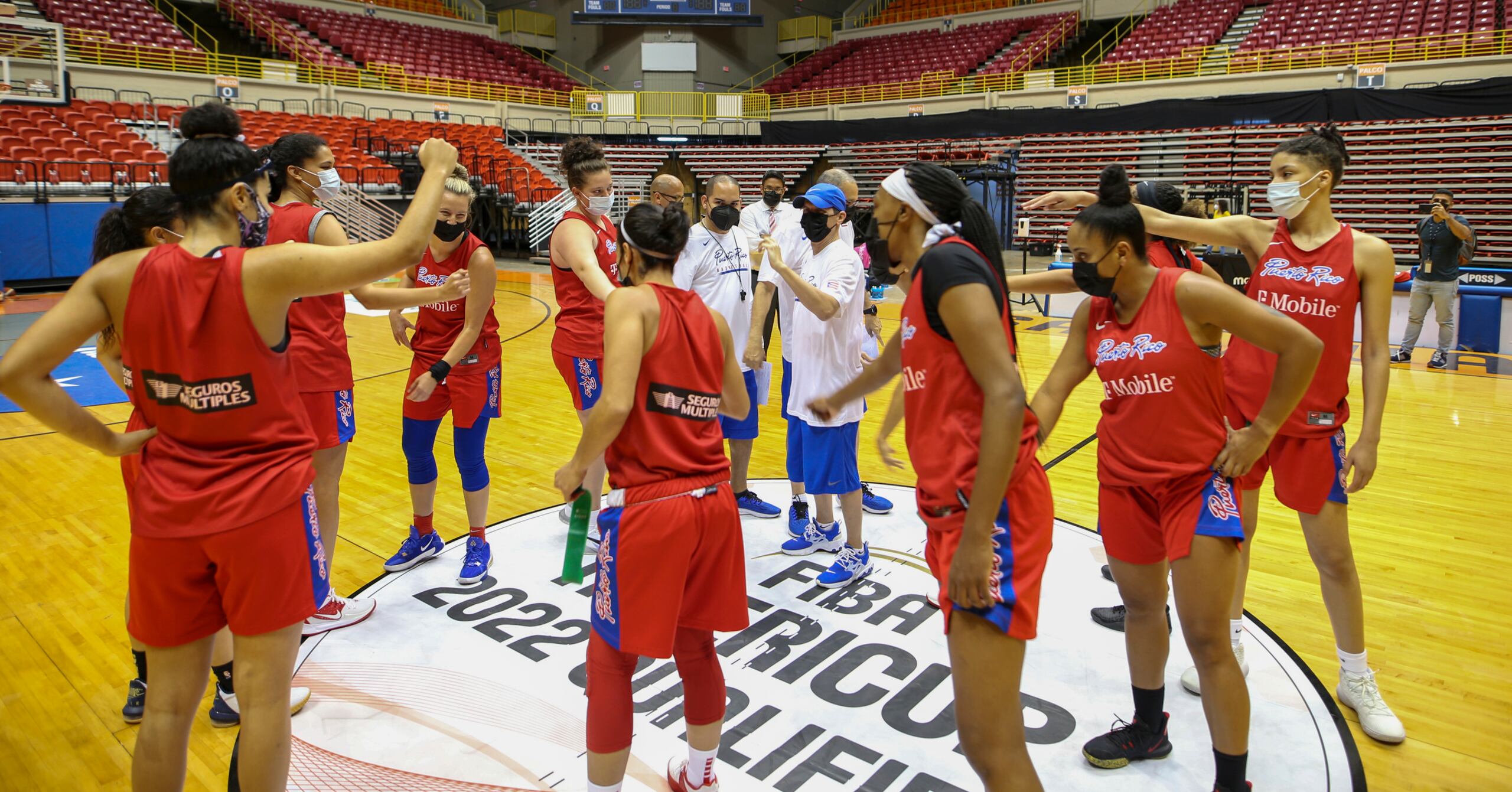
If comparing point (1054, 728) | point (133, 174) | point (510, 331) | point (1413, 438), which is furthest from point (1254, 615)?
point (133, 174)

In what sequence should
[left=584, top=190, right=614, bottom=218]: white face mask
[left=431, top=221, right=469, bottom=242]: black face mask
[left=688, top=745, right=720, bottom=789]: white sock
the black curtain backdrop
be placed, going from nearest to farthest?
[left=688, top=745, right=720, bottom=789]: white sock → [left=431, top=221, right=469, bottom=242]: black face mask → [left=584, top=190, right=614, bottom=218]: white face mask → the black curtain backdrop

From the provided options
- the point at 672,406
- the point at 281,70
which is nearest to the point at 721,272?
the point at 672,406

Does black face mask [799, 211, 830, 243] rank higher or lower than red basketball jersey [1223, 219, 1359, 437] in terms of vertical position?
higher

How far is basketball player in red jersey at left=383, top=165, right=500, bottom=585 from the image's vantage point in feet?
13.7

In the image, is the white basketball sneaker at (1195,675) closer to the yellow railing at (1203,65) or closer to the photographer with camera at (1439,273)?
the photographer with camera at (1439,273)

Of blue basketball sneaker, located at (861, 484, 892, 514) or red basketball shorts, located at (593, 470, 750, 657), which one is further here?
blue basketball sneaker, located at (861, 484, 892, 514)

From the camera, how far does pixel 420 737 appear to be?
3.15 metres

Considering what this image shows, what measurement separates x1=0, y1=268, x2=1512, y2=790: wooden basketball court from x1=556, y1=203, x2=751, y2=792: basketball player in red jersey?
1401mm

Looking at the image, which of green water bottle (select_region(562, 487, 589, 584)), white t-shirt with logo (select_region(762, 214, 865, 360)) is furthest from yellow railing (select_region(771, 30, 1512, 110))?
green water bottle (select_region(562, 487, 589, 584))

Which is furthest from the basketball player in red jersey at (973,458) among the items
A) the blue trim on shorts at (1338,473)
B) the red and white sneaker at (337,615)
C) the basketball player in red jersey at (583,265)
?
the red and white sneaker at (337,615)

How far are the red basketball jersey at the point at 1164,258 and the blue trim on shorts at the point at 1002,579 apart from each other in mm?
1708

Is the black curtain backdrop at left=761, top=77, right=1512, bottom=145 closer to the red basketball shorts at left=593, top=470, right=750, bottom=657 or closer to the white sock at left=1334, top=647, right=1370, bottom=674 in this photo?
the white sock at left=1334, top=647, right=1370, bottom=674

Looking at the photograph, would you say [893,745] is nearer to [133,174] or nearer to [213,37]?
[133,174]

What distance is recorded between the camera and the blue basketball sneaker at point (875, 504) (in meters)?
5.32
